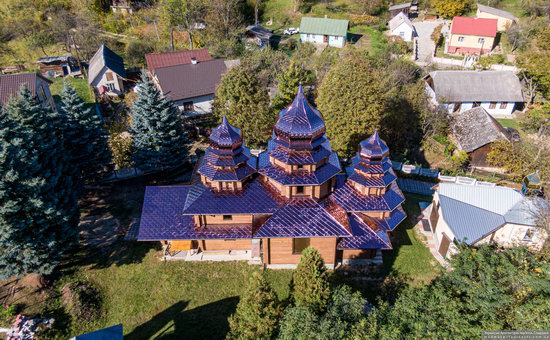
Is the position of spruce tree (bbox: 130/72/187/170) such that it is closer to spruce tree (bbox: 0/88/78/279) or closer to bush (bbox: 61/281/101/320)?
spruce tree (bbox: 0/88/78/279)

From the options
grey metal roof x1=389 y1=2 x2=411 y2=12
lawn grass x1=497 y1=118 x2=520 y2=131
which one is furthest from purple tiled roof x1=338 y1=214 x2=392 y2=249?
grey metal roof x1=389 y1=2 x2=411 y2=12

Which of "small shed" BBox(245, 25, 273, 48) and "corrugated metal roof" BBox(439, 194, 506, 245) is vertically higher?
"small shed" BBox(245, 25, 273, 48)

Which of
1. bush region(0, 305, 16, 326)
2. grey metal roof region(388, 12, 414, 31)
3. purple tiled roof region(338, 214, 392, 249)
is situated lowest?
bush region(0, 305, 16, 326)

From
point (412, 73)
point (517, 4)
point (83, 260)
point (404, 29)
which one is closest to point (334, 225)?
point (83, 260)

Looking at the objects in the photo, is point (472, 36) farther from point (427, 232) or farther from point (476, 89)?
point (427, 232)

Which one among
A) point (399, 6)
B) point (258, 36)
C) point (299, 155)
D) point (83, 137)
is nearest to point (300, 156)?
point (299, 155)
